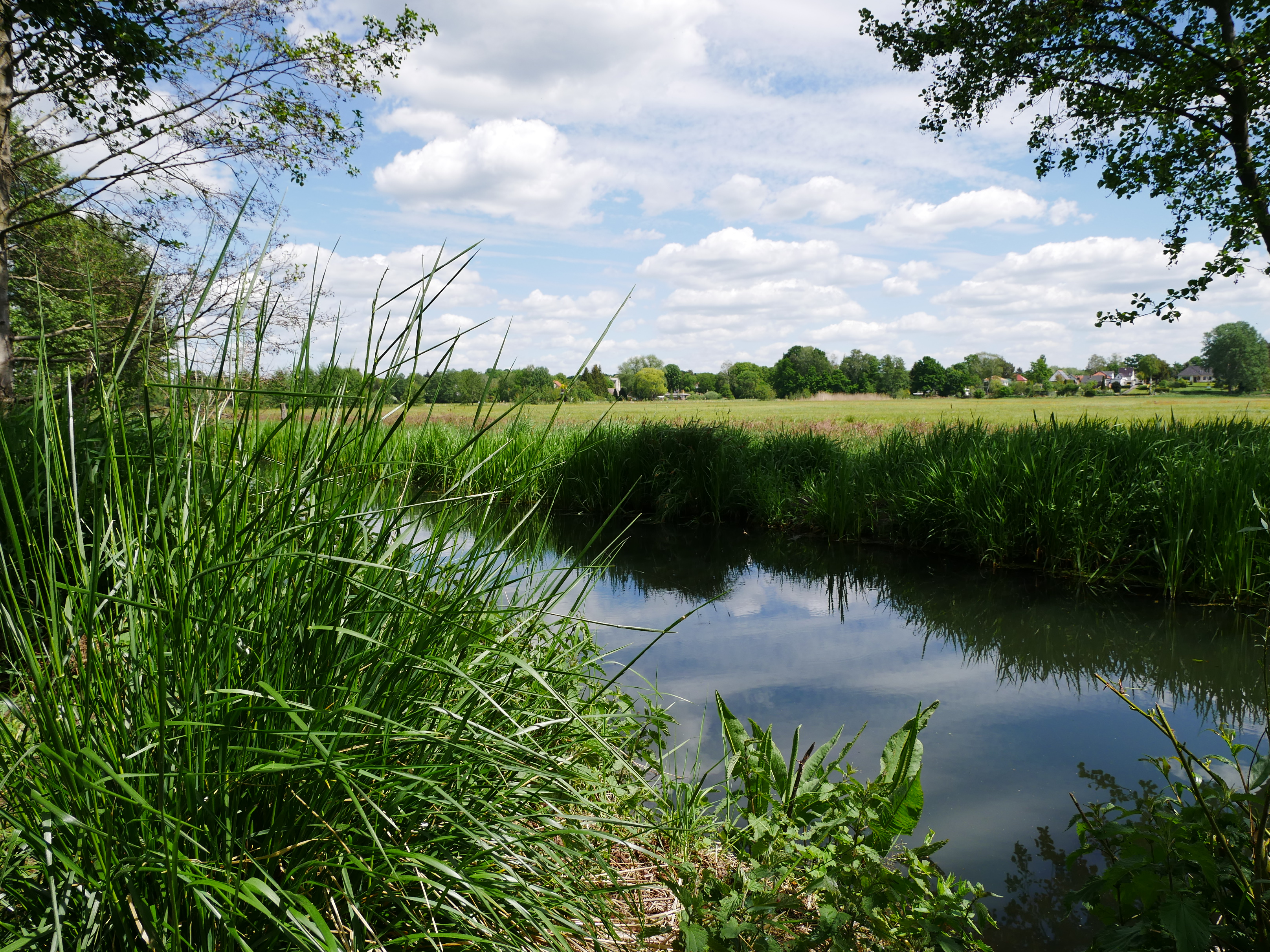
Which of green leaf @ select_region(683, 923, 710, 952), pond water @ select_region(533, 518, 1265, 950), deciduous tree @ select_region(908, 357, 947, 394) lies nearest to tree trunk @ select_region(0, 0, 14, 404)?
pond water @ select_region(533, 518, 1265, 950)

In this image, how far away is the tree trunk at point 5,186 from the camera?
6141 millimetres

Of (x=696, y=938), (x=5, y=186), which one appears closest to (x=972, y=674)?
(x=696, y=938)

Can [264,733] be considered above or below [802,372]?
below

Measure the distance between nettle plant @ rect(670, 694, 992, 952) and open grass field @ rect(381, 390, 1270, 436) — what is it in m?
1.53

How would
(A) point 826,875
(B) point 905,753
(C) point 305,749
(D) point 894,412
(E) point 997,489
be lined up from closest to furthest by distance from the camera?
(C) point 305,749
(A) point 826,875
(B) point 905,753
(E) point 997,489
(D) point 894,412

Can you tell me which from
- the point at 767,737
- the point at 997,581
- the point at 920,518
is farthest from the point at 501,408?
the point at 767,737

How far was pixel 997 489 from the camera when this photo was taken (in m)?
5.98

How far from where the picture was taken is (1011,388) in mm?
64000

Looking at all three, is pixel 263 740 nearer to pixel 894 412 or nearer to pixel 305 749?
pixel 305 749

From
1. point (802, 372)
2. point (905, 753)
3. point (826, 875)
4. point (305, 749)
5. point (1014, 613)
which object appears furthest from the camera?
point (802, 372)

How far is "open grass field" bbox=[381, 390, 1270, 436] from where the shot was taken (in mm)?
12625

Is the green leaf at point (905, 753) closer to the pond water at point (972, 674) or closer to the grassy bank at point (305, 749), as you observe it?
the grassy bank at point (305, 749)

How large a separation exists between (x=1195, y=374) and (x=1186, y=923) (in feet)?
313

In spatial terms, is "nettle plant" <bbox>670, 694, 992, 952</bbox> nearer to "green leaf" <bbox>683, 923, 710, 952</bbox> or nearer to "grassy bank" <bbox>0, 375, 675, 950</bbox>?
"green leaf" <bbox>683, 923, 710, 952</bbox>
